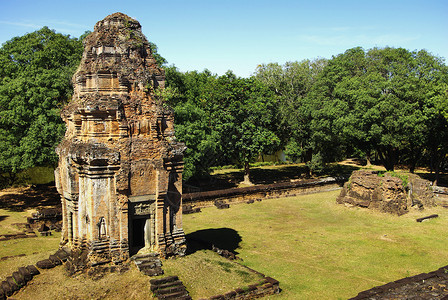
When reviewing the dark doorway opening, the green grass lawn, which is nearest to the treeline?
the green grass lawn

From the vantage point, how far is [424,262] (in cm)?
1546

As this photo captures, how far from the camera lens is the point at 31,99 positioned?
874 inches

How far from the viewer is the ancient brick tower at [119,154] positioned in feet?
40.8

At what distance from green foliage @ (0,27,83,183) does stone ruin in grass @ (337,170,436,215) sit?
17.6 meters

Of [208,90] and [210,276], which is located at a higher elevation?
[208,90]

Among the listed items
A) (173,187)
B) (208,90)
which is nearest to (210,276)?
(173,187)

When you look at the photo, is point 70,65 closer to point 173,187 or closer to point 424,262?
point 173,187

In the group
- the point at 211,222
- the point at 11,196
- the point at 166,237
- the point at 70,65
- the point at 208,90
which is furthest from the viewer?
the point at 208,90

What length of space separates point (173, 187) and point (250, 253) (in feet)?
16.1

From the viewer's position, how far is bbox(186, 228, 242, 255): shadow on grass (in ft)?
50.1

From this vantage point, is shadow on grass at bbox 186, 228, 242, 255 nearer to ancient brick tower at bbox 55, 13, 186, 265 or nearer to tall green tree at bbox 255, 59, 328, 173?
ancient brick tower at bbox 55, 13, 186, 265

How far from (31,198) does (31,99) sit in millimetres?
7895

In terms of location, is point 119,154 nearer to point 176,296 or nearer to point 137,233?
point 137,233

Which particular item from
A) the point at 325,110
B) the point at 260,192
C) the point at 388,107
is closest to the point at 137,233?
the point at 260,192
